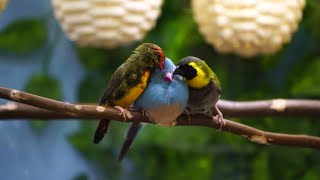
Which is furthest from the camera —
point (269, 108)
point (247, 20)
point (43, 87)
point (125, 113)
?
point (43, 87)

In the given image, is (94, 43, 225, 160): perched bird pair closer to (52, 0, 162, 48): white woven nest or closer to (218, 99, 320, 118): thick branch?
(218, 99, 320, 118): thick branch

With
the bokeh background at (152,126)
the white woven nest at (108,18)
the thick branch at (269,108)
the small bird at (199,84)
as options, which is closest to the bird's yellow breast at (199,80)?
the small bird at (199,84)

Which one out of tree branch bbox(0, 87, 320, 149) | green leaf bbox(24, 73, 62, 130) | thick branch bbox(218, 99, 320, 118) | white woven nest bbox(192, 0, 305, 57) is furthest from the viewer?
green leaf bbox(24, 73, 62, 130)

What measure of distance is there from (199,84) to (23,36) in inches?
28.6

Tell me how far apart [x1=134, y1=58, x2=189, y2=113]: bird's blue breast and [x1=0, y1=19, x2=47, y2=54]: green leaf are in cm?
72

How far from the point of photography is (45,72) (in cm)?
116

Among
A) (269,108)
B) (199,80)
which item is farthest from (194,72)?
(269,108)

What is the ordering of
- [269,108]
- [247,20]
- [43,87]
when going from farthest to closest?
1. [43,87]
2. [247,20]
3. [269,108]

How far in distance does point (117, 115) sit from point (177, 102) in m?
0.06

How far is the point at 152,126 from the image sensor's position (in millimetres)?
1149

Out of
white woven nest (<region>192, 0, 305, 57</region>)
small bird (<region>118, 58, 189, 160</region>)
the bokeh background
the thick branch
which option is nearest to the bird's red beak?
small bird (<region>118, 58, 189, 160</region>)

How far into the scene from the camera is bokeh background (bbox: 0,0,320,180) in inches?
45.1

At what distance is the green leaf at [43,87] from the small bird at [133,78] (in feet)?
2.19

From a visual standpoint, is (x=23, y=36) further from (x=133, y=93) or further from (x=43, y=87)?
(x=133, y=93)
